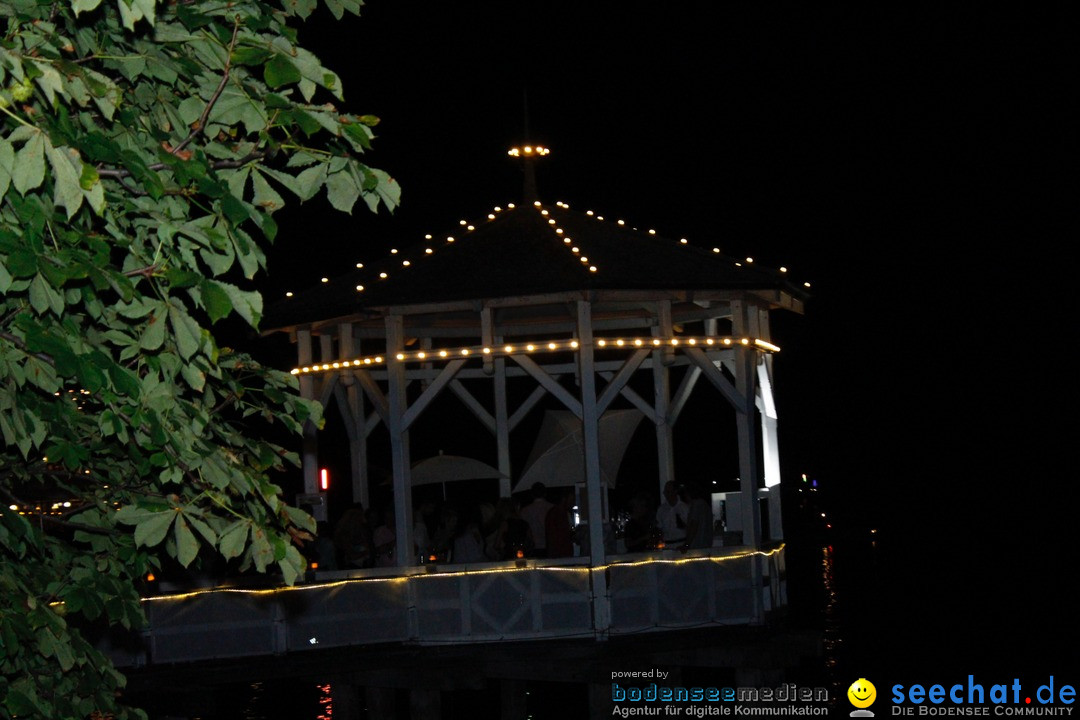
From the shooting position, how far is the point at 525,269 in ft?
47.8

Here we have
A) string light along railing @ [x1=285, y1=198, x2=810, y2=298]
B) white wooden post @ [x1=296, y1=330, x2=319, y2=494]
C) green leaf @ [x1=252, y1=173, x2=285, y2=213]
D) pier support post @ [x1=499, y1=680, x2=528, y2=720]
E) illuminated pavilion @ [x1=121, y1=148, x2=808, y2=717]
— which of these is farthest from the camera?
white wooden post @ [x1=296, y1=330, x2=319, y2=494]

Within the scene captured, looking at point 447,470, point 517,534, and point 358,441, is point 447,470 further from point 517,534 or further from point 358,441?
point 517,534

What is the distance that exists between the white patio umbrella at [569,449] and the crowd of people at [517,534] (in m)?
1.68

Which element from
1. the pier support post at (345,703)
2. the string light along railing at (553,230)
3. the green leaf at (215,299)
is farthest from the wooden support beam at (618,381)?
the green leaf at (215,299)

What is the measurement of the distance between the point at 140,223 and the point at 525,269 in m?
10.0

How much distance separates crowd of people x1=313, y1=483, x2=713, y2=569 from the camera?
15.2m

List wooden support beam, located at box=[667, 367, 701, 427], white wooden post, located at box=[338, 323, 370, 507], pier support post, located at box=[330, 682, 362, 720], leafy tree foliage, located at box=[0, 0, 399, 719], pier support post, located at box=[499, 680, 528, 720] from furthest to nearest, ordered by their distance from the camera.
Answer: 1. white wooden post, located at box=[338, 323, 370, 507]
2. wooden support beam, located at box=[667, 367, 701, 427]
3. pier support post, located at box=[499, 680, 528, 720]
4. pier support post, located at box=[330, 682, 362, 720]
5. leafy tree foliage, located at box=[0, 0, 399, 719]

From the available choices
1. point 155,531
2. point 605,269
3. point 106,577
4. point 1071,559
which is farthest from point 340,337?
point 1071,559

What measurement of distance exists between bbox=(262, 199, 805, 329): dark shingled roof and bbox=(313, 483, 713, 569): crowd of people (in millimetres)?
2340

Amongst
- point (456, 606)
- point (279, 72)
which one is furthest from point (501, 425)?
point (279, 72)

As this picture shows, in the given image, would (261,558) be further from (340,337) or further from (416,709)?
(340,337)

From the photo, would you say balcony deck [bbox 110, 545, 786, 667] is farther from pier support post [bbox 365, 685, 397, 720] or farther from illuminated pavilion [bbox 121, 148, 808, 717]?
pier support post [bbox 365, 685, 397, 720]

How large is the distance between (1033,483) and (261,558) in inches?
2737

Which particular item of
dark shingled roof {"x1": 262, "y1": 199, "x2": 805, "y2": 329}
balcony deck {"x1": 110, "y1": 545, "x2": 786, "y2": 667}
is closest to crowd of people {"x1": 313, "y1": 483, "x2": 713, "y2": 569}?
balcony deck {"x1": 110, "y1": 545, "x2": 786, "y2": 667}
